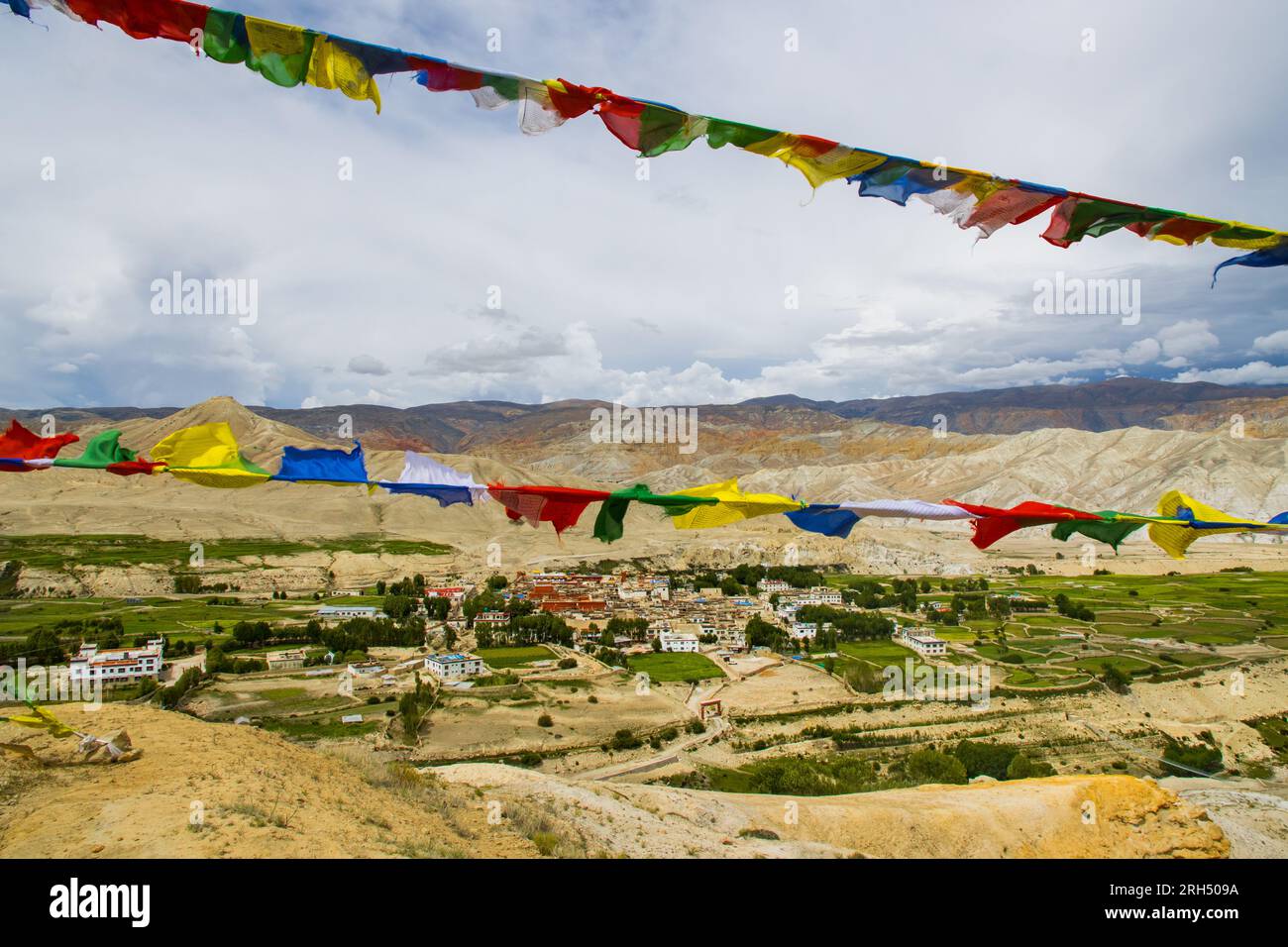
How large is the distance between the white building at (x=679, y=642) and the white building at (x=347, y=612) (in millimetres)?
19496

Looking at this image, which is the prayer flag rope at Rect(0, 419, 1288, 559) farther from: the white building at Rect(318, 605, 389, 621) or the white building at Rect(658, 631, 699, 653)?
the white building at Rect(318, 605, 389, 621)

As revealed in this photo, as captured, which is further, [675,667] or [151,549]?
[151,549]

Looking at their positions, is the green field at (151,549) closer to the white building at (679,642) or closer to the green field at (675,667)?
the white building at (679,642)

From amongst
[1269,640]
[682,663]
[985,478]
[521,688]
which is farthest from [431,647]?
[985,478]

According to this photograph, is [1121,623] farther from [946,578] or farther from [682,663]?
[682,663]

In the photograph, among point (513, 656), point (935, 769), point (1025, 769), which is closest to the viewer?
point (1025, 769)

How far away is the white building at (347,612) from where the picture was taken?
4834 cm

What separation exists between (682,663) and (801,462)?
122 metres

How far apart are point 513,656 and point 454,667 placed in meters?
5.35

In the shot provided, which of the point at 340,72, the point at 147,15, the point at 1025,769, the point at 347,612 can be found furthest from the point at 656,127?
the point at 347,612

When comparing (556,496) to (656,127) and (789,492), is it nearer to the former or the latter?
(656,127)

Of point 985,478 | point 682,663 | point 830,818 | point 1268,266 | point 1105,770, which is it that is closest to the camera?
point 1268,266

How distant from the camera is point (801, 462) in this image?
157375 mm

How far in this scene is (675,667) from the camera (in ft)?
132
